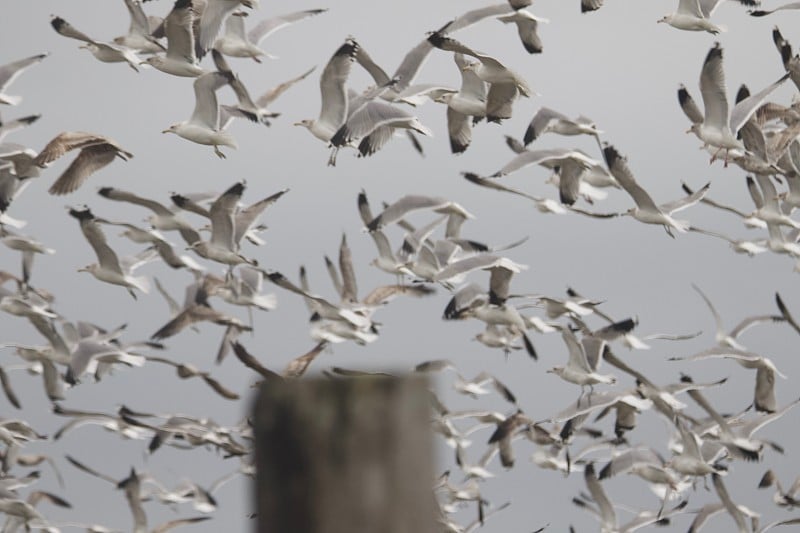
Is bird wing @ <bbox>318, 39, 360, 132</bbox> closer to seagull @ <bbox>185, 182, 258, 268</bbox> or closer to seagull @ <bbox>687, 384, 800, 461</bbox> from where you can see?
seagull @ <bbox>185, 182, 258, 268</bbox>

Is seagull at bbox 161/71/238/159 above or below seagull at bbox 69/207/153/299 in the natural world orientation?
above

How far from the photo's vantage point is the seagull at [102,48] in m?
17.5

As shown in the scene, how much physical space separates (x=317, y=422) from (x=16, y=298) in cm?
1766

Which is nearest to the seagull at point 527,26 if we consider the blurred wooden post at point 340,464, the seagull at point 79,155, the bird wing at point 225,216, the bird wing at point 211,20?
the bird wing at point 211,20

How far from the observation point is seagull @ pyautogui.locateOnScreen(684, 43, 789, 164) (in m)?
16.2

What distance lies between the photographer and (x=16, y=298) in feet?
65.5

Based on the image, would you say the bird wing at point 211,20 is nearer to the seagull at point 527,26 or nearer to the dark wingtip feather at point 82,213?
the dark wingtip feather at point 82,213

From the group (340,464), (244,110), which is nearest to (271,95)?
(244,110)

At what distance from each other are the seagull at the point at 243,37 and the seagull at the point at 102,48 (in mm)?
921

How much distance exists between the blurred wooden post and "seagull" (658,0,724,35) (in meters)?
14.6

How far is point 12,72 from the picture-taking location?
718 inches

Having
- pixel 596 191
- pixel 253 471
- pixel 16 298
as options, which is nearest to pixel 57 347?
pixel 16 298

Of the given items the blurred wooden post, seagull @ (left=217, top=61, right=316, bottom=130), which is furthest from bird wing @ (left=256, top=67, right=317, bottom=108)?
the blurred wooden post

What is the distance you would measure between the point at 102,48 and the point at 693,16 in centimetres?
639
